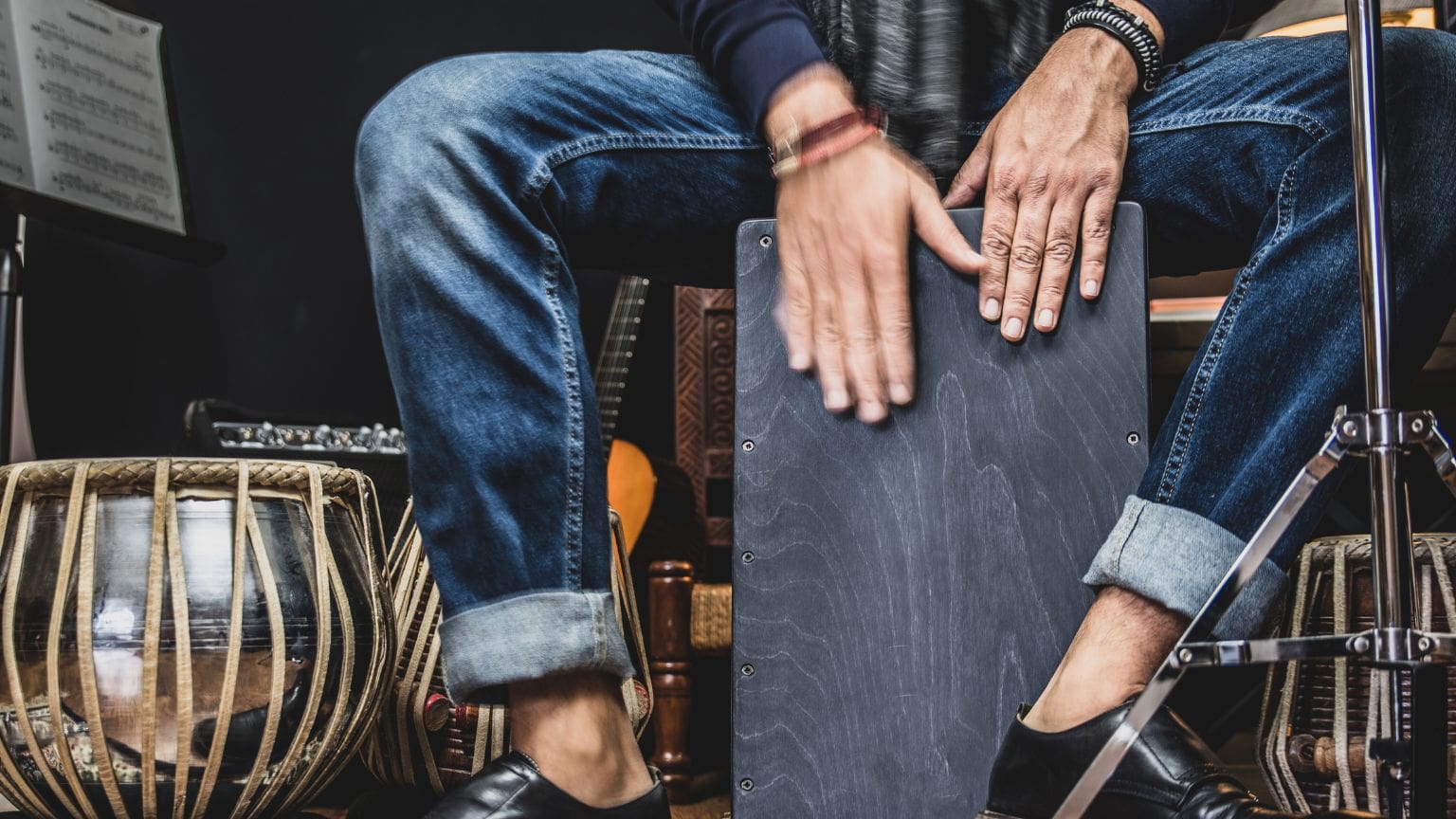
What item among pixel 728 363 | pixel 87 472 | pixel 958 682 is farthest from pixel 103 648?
pixel 728 363

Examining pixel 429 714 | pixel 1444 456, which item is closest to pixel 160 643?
pixel 429 714

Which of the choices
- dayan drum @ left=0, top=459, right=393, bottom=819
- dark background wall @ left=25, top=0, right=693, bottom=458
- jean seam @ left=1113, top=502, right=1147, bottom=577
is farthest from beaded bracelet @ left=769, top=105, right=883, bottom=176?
dark background wall @ left=25, top=0, right=693, bottom=458

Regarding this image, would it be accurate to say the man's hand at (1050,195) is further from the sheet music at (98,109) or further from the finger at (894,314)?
the sheet music at (98,109)

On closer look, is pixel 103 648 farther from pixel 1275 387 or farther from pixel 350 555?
pixel 1275 387

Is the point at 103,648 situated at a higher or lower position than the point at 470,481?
lower

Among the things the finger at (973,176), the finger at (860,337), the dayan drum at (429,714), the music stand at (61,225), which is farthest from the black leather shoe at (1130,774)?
the music stand at (61,225)

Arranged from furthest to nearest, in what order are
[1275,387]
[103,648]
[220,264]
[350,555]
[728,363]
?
1. [220,264]
2. [728,363]
3. [350,555]
4. [103,648]
5. [1275,387]

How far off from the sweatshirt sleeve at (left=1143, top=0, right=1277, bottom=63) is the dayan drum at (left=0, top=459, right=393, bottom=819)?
941 millimetres

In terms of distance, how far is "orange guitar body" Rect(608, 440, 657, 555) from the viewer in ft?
7.13

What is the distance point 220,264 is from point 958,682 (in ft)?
6.97

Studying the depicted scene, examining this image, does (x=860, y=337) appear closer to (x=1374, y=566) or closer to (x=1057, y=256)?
(x=1057, y=256)

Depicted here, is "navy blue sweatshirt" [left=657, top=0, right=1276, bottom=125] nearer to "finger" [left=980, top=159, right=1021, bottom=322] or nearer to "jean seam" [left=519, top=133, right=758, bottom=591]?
"jean seam" [left=519, top=133, right=758, bottom=591]

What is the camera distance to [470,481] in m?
0.89

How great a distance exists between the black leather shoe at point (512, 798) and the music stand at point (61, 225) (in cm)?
135
